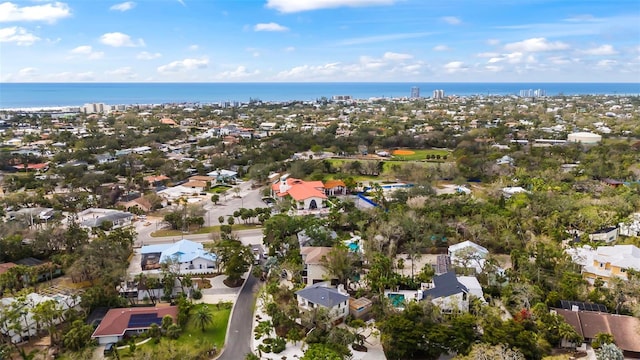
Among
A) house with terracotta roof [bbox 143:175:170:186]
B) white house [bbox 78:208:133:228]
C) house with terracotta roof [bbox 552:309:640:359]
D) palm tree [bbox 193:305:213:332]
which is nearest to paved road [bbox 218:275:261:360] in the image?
palm tree [bbox 193:305:213:332]

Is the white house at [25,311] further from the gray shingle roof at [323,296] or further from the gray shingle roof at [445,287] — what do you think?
the gray shingle roof at [445,287]

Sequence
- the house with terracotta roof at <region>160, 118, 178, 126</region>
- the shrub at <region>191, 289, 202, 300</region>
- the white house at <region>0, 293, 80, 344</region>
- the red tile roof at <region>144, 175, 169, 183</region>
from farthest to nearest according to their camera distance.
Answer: the house with terracotta roof at <region>160, 118, 178, 126</region>
the red tile roof at <region>144, 175, 169, 183</region>
the shrub at <region>191, 289, 202, 300</region>
the white house at <region>0, 293, 80, 344</region>

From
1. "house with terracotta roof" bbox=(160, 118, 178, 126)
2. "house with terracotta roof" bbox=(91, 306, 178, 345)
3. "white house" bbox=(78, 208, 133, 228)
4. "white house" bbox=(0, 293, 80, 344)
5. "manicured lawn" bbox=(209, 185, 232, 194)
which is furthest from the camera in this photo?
"house with terracotta roof" bbox=(160, 118, 178, 126)

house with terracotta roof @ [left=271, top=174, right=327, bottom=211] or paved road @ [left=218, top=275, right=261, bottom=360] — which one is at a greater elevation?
house with terracotta roof @ [left=271, top=174, right=327, bottom=211]

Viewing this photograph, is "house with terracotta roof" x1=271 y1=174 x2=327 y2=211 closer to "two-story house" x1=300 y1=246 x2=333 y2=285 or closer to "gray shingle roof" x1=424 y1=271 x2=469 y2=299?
"two-story house" x1=300 y1=246 x2=333 y2=285

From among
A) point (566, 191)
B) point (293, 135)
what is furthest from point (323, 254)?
point (293, 135)

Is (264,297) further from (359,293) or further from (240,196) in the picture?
(240,196)
